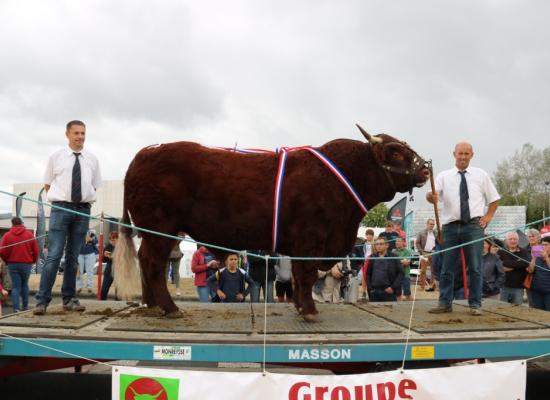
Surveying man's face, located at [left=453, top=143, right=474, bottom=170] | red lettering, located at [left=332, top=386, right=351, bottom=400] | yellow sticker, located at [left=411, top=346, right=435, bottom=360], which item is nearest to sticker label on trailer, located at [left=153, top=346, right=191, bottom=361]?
red lettering, located at [left=332, top=386, right=351, bottom=400]

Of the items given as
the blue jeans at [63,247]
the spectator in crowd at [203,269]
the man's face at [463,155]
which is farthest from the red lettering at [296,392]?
the spectator in crowd at [203,269]

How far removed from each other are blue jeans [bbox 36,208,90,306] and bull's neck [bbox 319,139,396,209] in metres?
2.42

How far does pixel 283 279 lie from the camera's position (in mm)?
7648

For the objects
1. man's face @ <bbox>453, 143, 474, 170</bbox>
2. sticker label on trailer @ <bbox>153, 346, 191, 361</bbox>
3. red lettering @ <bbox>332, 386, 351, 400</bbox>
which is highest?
man's face @ <bbox>453, 143, 474, 170</bbox>

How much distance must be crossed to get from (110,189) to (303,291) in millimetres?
43685

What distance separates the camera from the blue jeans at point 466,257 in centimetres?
496

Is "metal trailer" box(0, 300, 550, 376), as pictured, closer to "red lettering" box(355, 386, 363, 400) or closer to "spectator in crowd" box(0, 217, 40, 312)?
"red lettering" box(355, 386, 363, 400)

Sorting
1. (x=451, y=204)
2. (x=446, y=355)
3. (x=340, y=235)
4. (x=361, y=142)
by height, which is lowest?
(x=446, y=355)

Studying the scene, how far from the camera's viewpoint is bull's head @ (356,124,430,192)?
14.9ft

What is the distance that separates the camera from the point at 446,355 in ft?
11.3

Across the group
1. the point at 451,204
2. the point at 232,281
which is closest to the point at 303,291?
the point at 451,204

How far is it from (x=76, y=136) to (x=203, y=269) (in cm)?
383

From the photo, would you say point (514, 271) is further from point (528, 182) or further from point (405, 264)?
point (528, 182)

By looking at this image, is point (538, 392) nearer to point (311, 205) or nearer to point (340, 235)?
point (340, 235)
